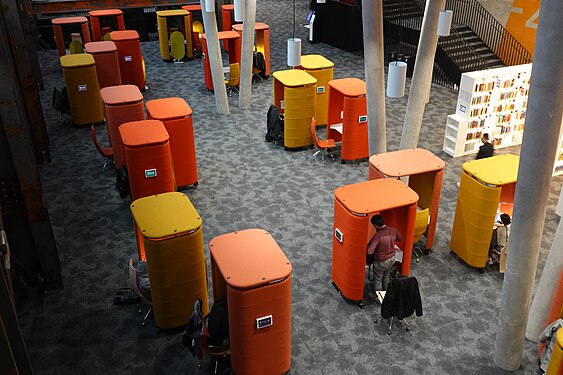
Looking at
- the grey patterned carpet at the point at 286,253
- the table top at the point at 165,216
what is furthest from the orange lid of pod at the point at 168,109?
the table top at the point at 165,216

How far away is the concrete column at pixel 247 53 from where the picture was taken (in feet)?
47.4

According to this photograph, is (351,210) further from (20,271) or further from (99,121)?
(99,121)

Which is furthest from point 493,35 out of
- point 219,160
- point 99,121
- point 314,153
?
point 99,121

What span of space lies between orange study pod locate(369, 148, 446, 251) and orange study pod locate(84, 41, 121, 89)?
29.8 feet

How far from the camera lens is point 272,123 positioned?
13.1 m

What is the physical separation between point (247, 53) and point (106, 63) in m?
3.92

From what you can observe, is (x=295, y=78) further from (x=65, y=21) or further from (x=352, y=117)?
(x=65, y=21)

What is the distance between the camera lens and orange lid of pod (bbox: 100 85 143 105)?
36.5 ft

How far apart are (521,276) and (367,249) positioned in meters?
2.13

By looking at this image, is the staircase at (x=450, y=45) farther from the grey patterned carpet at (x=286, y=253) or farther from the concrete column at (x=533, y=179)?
the concrete column at (x=533, y=179)

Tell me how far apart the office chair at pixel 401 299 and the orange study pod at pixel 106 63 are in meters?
11.1

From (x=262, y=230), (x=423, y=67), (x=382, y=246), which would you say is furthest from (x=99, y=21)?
(x=382, y=246)

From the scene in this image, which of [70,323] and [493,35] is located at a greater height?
[493,35]

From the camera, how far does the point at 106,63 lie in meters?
15.2
